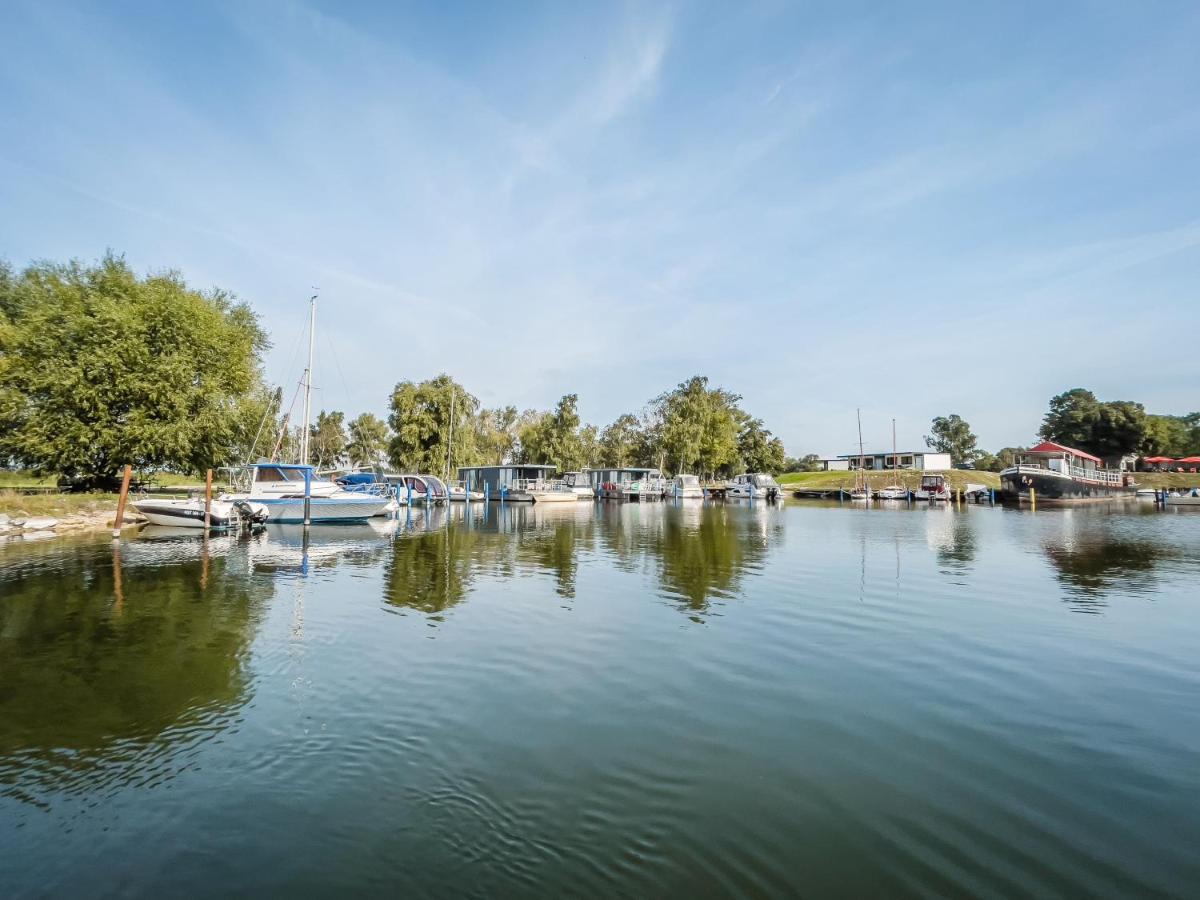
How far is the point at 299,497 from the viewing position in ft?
113

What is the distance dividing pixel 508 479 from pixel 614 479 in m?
18.6

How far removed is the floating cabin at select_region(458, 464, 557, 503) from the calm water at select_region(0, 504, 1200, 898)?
54305mm

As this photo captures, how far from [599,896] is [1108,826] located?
4.47 meters

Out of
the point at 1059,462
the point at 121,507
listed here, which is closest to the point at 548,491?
the point at 121,507

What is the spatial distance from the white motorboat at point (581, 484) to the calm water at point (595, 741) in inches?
2380

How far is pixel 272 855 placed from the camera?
16.0ft

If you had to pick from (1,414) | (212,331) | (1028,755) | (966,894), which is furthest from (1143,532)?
(1,414)

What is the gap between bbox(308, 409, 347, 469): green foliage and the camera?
98312mm

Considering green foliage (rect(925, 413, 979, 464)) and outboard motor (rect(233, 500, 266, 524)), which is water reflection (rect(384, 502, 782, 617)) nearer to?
outboard motor (rect(233, 500, 266, 524))

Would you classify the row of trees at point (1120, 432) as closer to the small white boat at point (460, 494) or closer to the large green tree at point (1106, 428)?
the large green tree at point (1106, 428)

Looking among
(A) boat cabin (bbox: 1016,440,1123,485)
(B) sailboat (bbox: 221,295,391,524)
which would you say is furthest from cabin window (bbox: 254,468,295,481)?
(A) boat cabin (bbox: 1016,440,1123,485)

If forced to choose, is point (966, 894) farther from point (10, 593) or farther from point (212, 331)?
point (212, 331)

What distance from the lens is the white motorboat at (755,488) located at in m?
82.0

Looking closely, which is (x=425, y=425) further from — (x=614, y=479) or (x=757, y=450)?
(x=757, y=450)
